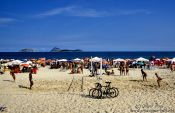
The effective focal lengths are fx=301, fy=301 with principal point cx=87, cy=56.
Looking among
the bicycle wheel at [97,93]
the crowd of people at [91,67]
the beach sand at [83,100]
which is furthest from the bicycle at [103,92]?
the crowd of people at [91,67]

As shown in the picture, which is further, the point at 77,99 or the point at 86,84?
the point at 86,84

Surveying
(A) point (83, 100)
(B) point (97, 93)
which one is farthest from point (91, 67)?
(A) point (83, 100)

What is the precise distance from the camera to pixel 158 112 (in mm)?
13625

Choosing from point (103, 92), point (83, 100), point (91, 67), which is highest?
point (91, 67)

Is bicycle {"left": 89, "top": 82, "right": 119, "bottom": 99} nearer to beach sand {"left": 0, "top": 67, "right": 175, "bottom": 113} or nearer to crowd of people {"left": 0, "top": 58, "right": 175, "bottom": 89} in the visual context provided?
beach sand {"left": 0, "top": 67, "right": 175, "bottom": 113}

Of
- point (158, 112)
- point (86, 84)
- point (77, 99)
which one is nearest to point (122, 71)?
point (86, 84)

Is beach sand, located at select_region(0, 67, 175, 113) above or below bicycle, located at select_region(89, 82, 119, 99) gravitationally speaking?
below

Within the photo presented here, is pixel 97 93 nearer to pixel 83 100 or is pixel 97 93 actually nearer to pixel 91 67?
pixel 83 100

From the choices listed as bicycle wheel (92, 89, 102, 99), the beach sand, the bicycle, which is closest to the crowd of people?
the beach sand

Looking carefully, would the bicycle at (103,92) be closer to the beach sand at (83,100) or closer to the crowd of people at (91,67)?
the beach sand at (83,100)

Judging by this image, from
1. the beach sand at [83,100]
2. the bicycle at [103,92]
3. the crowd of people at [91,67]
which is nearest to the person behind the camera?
the beach sand at [83,100]

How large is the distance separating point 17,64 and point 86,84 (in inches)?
696

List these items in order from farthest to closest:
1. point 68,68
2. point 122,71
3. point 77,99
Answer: point 68,68 → point 122,71 → point 77,99

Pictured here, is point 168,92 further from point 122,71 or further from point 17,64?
point 17,64
